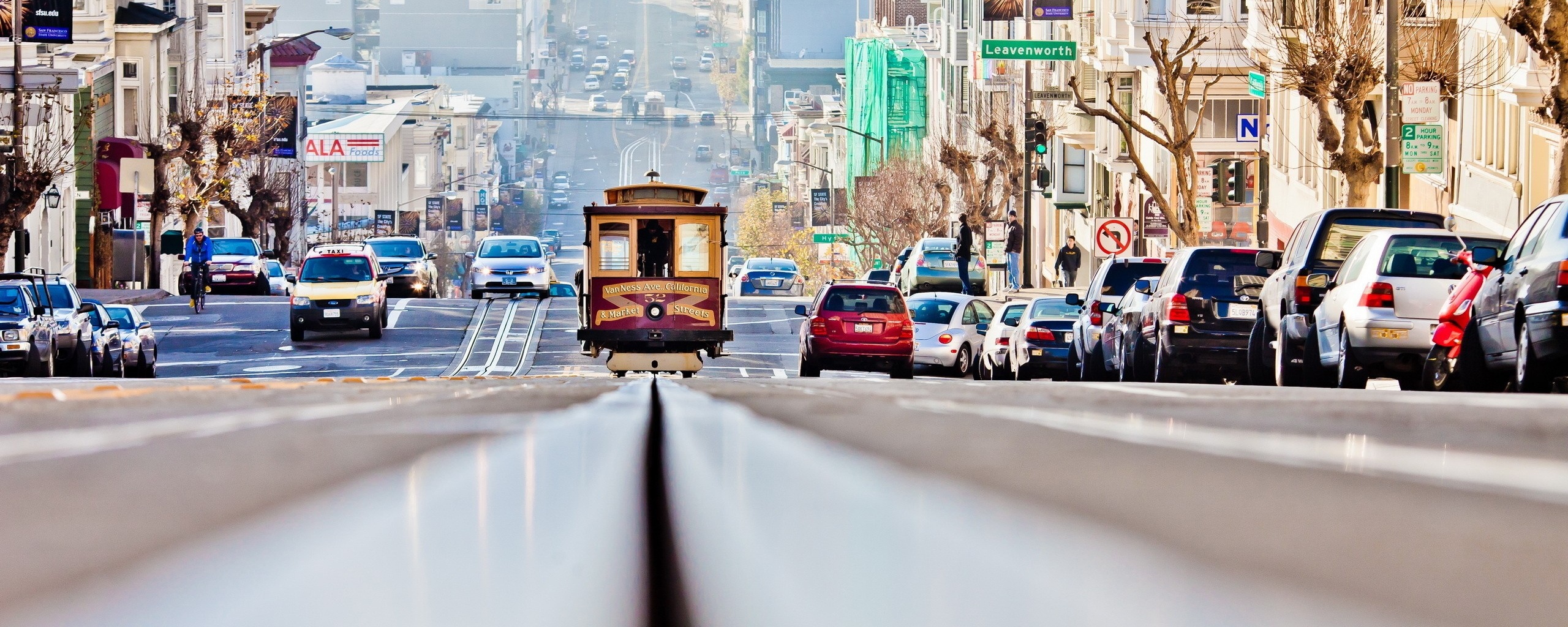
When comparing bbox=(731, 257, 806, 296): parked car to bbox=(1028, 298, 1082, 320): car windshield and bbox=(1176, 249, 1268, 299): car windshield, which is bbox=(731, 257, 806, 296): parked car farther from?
bbox=(1176, 249, 1268, 299): car windshield

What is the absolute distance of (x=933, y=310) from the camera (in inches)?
1389

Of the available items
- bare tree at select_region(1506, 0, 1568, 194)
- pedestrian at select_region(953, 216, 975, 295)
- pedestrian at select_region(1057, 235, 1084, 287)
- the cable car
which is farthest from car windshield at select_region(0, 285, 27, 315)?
pedestrian at select_region(1057, 235, 1084, 287)

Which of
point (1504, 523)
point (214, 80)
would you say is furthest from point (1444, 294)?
point (214, 80)

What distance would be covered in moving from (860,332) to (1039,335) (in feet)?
11.9

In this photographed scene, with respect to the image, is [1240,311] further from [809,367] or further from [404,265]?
[404,265]

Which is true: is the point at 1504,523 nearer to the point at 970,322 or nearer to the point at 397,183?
the point at 970,322

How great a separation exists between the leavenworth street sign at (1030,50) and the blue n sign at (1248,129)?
429 cm

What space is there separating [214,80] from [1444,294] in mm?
70597

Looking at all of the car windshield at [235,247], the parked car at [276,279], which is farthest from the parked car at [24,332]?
the parked car at [276,279]

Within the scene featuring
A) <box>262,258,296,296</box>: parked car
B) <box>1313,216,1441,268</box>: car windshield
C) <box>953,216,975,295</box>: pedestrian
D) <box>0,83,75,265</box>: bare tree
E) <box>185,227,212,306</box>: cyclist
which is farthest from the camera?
<box>262,258,296,296</box>: parked car

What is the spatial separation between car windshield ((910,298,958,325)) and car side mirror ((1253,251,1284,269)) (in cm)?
1605

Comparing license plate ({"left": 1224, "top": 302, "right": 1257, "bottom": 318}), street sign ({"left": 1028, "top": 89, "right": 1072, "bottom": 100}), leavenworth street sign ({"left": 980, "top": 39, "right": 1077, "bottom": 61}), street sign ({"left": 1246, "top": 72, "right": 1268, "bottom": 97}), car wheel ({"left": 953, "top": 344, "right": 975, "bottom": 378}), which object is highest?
leavenworth street sign ({"left": 980, "top": 39, "right": 1077, "bottom": 61})

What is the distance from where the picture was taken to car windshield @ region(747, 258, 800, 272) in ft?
252

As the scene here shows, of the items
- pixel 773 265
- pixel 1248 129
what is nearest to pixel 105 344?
pixel 1248 129
